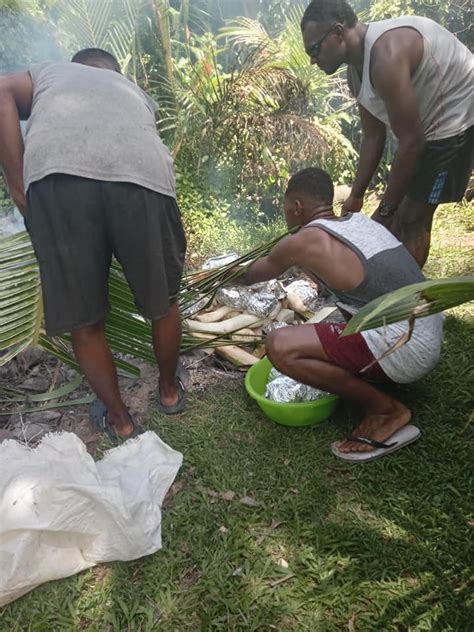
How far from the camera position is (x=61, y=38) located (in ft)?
15.3

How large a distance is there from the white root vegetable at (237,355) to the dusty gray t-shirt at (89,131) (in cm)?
109

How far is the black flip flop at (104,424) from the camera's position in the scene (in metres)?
2.05

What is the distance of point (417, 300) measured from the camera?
2.61ft

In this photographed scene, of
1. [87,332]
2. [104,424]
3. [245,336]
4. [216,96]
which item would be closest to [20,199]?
[87,332]

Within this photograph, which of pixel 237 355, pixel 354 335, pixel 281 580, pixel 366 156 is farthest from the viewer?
pixel 366 156

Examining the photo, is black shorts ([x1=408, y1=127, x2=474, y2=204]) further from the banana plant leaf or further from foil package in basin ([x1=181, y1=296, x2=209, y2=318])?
the banana plant leaf

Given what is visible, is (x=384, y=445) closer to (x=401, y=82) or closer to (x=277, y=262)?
(x=277, y=262)

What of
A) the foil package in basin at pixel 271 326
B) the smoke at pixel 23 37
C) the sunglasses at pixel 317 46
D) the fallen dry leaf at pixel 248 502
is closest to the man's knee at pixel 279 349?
the fallen dry leaf at pixel 248 502

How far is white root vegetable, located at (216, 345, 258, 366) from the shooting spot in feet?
8.27

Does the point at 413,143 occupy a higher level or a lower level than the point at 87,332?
higher

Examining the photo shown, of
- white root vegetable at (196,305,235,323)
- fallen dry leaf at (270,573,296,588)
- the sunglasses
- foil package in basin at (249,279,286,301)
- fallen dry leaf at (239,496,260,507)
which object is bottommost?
fallen dry leaf at (239,496,260,507)

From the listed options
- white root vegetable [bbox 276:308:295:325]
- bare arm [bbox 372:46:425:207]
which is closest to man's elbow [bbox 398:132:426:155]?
bare arm [bbox 372:46:425:207]

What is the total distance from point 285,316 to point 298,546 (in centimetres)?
154

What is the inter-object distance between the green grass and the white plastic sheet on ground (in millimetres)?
82
